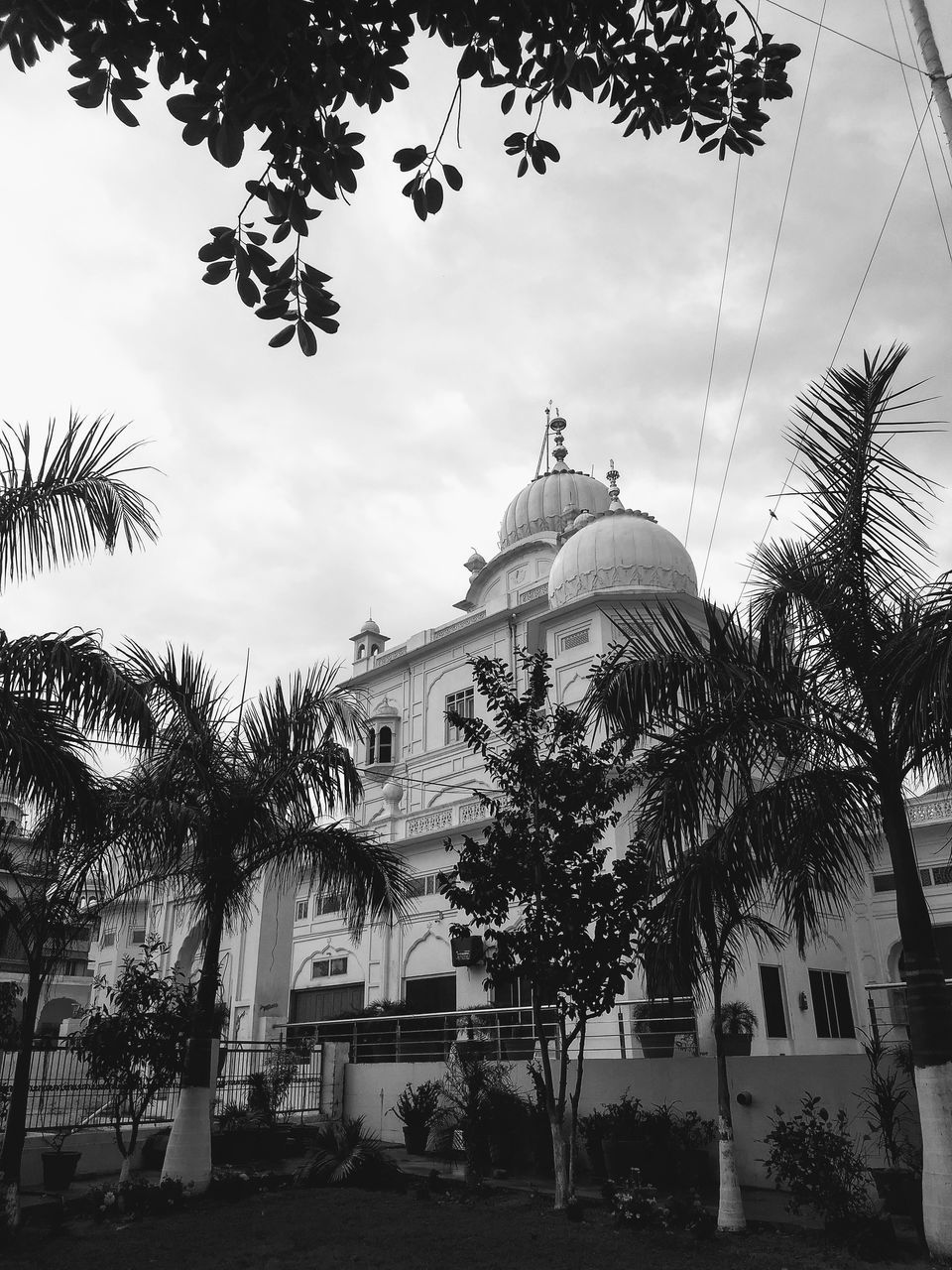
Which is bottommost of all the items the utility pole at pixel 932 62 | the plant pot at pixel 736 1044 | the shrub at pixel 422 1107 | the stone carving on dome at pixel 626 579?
the shrub at pixel 422 1107

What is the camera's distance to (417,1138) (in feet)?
46.6

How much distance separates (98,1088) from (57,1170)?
155cm

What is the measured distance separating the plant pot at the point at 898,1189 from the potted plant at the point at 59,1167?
30.2 feet

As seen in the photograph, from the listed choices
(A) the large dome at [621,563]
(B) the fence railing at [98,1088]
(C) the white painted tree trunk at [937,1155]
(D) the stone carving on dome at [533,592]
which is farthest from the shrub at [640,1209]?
(D) the stone carving on dome at [533,592]

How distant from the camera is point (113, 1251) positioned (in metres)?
8.66

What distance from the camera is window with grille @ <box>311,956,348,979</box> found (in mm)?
24984

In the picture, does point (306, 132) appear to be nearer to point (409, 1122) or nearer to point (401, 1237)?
point (401, 1237)

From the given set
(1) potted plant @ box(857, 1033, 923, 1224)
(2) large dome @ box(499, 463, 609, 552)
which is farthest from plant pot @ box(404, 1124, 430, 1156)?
(2) large dome @ box(499, 463, 609, 552)

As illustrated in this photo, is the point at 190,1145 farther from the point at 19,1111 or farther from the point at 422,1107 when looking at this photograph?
the point at 422,1107

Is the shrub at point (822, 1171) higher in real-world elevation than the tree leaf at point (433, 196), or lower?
lower

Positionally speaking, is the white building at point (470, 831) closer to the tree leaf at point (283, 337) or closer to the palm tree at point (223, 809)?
the palm tree at point (223, 809)

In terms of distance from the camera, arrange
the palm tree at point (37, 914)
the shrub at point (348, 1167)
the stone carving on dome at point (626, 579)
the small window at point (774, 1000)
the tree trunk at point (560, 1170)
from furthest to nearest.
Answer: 1. the stone carving on dome at point (626, 579)
2. the small window at point (774, 1000)
3. the shrub at point (348, 1167)
4. the palm tree at point (37, 914)
5. the tree trunk at point (560, 1170)

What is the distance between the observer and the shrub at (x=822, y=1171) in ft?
27.3

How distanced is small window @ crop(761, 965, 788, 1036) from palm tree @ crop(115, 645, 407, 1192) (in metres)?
11.0
